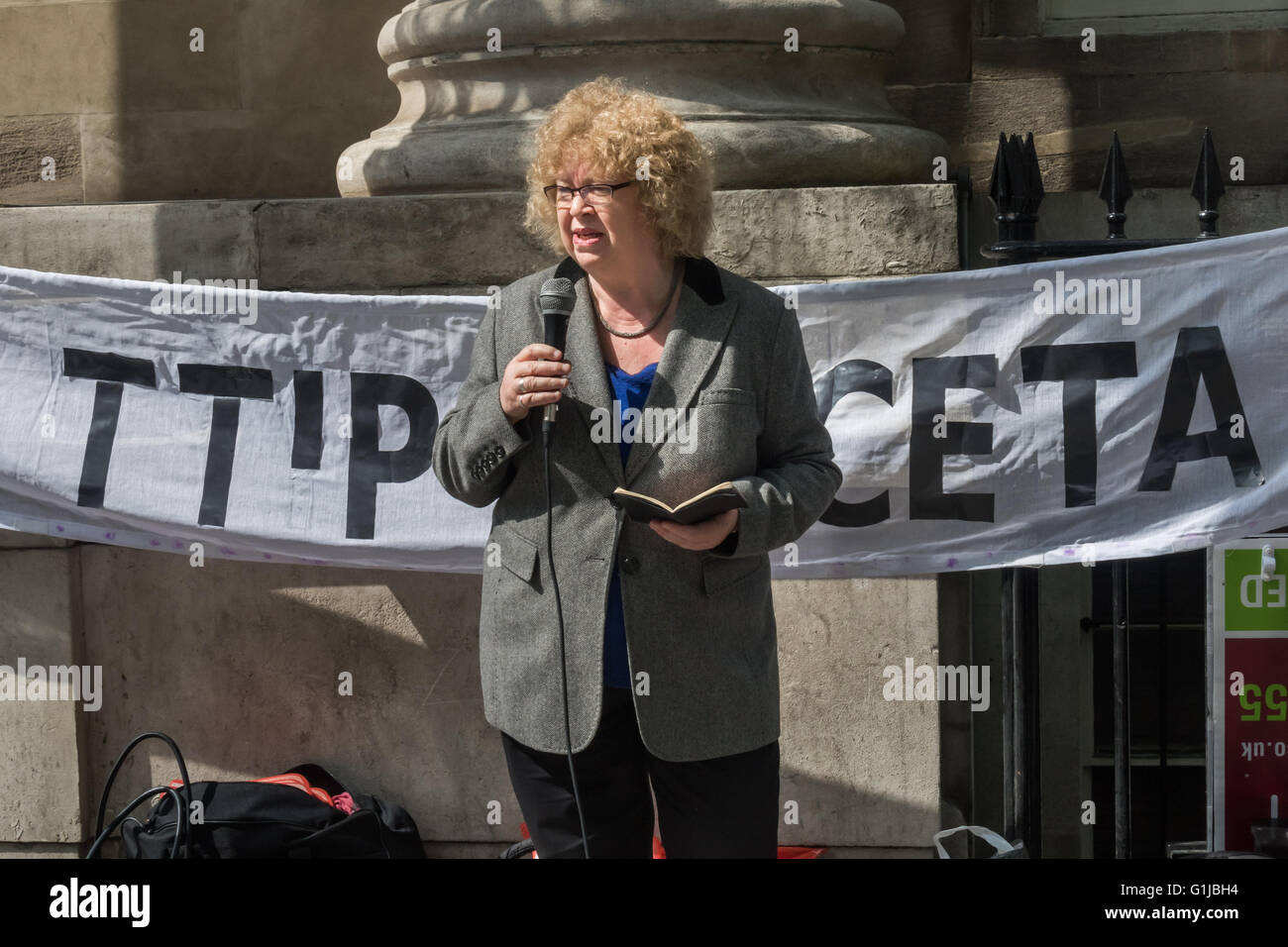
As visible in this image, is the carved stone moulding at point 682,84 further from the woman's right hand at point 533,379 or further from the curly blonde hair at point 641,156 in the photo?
the woman's right hand at point 533,379

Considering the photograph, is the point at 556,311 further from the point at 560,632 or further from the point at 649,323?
the point at 560,632

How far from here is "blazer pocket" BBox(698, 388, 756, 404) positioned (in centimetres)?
313

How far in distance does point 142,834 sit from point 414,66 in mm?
2800

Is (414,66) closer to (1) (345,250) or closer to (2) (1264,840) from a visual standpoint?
(1) (345,250)

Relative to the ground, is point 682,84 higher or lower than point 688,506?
higher

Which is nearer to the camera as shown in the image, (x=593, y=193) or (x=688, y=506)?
(x=688, y=506)

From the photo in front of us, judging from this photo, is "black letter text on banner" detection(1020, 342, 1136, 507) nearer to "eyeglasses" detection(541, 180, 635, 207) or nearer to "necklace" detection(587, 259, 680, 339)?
"necklace" detection(587, 259, 680, 339)

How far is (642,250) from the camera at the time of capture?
321cm

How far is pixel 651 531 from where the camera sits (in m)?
3.13

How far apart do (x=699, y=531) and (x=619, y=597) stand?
0.25 meters

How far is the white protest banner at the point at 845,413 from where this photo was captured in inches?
172

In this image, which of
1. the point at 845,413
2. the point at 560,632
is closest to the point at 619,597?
the point at 560,632

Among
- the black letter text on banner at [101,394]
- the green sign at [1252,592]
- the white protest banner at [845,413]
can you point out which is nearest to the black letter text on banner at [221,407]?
the white protest banner at [845,413]

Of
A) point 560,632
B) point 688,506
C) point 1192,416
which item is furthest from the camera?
point 1192,416
